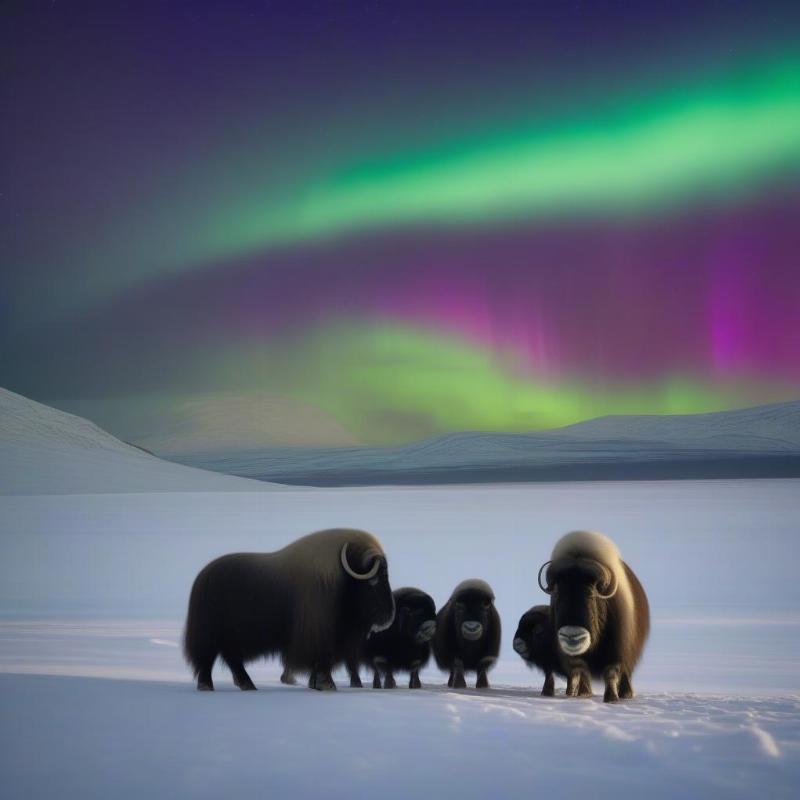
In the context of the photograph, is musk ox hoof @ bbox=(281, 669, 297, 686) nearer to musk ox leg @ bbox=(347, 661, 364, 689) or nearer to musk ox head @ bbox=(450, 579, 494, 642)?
musk ox leg @ bbox=(347, 661, 364, 689)

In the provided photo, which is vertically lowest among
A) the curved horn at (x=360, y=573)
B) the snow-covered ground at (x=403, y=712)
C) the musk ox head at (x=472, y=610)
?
the snow-covered ground at (x=403, y=712)

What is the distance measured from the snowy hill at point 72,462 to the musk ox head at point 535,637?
44375 mm

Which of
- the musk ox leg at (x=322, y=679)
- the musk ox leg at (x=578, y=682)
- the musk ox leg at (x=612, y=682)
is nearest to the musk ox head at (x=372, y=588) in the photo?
the musk ox leg at (x=322, y=679)

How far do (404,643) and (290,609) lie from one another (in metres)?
1.10

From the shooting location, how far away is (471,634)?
305 inches

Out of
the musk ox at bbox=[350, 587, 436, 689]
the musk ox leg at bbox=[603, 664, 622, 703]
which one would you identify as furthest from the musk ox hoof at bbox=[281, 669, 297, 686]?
the musk ox leg at bbox=[603, 664, 622, 703]

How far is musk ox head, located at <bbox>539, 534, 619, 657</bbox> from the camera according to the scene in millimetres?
6938

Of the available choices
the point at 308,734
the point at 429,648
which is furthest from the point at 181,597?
the point at 308,734

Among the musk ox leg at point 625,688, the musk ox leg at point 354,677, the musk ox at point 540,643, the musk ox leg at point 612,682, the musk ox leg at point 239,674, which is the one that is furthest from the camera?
the musk ox at point 540,643

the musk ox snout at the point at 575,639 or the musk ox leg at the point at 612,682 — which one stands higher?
the musk ox snout at the point at 575,639

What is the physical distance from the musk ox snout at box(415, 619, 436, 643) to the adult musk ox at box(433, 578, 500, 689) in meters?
0.19

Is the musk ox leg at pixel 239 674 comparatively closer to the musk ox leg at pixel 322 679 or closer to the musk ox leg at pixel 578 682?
the musk ox leg at pixel 322 679

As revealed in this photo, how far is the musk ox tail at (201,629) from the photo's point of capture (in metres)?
7.08

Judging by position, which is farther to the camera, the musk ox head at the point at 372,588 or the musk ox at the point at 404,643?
the musk ox at the point at 404,643
